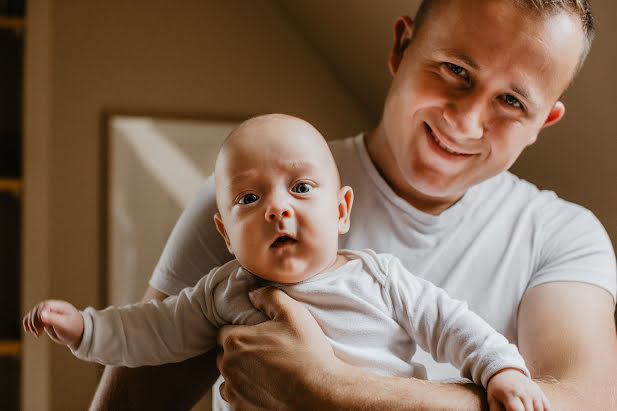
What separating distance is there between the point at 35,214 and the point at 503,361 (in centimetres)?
243

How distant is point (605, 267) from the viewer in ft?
4.63

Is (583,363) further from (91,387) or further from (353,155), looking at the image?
(91,387)

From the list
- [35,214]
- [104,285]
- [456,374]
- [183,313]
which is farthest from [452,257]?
[104,285]

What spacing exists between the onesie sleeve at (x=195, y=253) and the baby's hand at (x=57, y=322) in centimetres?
29

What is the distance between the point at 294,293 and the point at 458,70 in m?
0.57

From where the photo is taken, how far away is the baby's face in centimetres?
109

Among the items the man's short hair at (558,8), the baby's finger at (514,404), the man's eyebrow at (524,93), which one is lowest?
the baby's finger at (514,404)

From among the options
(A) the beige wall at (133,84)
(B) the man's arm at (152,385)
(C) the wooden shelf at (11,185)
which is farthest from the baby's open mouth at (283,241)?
(A) the beige wall at (133,84)

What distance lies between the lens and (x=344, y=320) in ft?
3.71

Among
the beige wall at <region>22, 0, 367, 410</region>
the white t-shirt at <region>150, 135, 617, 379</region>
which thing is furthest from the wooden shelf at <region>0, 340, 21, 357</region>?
the white t-shirt at <region>150, 135, 617, 379</region>

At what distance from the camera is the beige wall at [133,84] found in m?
3.36

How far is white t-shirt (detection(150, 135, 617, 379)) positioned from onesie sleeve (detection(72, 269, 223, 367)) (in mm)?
201

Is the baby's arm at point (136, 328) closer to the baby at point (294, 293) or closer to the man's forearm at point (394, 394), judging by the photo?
the baby at point (294, 293)

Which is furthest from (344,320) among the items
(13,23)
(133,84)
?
(133,84)
